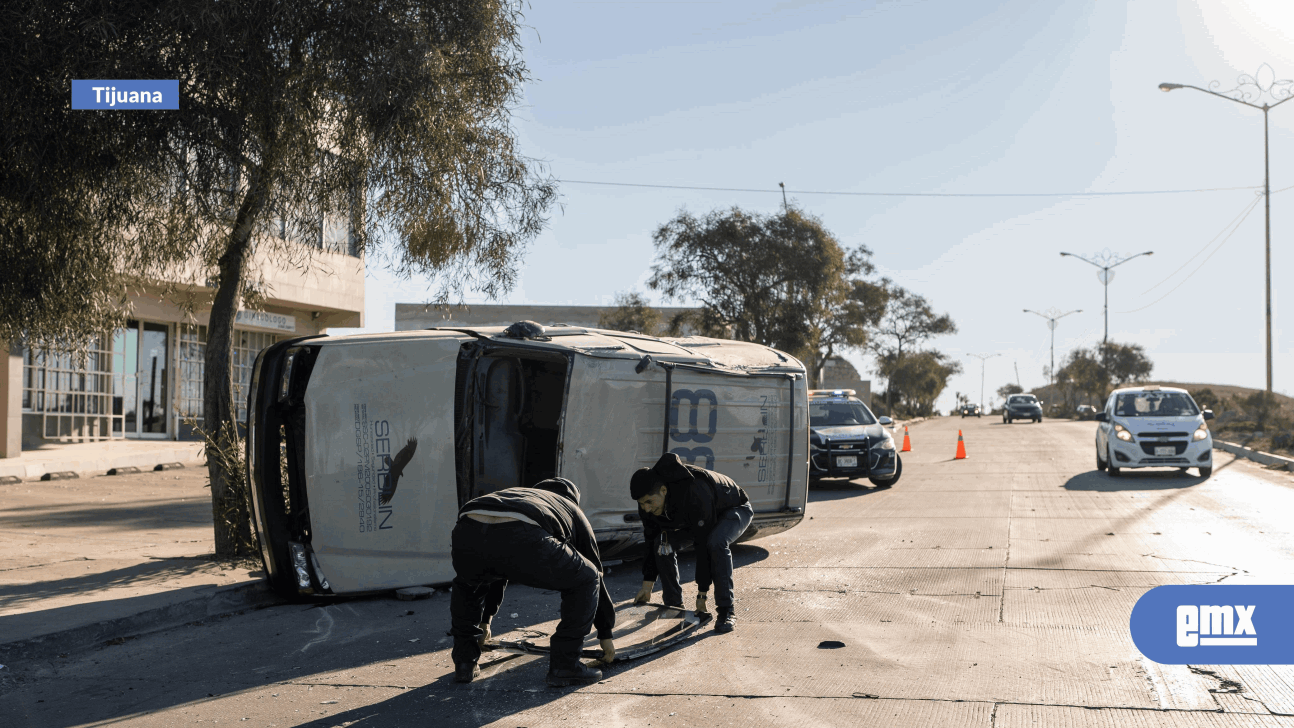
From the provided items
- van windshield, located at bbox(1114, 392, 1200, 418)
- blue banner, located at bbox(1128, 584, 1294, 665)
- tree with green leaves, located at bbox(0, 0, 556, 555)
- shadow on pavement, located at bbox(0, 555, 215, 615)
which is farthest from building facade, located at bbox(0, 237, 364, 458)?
van windshield, located at bbox(1114, 392, 1200, 418)

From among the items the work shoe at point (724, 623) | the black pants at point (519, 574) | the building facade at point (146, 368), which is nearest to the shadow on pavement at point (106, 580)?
the black pants at point (519, 574)

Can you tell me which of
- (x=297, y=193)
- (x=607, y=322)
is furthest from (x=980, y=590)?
(x=607, y=322)

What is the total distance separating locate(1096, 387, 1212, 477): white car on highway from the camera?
1798cm

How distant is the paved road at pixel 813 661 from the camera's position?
5.09 metres

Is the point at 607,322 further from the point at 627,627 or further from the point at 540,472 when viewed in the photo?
the point at 627,627

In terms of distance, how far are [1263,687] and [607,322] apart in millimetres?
30020

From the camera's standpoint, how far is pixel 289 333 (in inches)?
1057

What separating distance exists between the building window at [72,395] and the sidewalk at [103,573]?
562 centimetres

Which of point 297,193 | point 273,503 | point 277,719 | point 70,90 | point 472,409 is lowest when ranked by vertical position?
point 277,719

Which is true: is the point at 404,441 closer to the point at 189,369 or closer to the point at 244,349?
the point at 189,369

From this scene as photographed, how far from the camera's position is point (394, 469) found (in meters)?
8.41

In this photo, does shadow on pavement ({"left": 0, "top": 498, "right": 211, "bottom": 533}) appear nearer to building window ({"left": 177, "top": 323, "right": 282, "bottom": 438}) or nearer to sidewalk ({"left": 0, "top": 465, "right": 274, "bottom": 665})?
sidewalk ({"left": 0, "top": 465, "right": 274, "bottom": 665})

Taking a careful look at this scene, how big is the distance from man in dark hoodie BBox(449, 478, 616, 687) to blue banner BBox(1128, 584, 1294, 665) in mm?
3347

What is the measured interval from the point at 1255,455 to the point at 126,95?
23.7 metres
